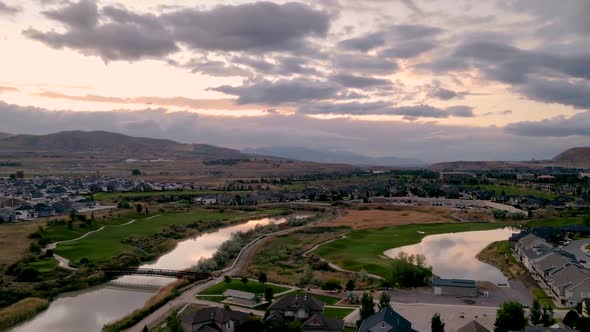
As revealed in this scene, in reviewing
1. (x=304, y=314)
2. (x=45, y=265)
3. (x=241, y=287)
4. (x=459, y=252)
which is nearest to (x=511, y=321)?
(x=304, y=314)

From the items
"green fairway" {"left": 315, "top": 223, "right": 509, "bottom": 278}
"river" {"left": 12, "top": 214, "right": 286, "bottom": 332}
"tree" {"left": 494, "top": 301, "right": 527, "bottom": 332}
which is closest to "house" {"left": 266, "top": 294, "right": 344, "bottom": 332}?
"tree" {"left": 494, "top": 301, "right": 527, "bottom": 332}

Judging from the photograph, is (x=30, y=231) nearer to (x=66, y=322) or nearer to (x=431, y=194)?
(x=66, y=322)

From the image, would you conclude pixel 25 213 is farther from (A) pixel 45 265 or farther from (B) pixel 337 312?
(B) pixel 337 312

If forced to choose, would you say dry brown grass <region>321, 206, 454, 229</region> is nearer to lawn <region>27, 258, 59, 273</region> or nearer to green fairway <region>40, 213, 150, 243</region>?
green fairway <region>40, 213, 150, 243</region>

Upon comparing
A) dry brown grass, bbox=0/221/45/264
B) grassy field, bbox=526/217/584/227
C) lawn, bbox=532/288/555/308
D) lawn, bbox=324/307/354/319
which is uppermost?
grassy field, bbox=526/217/584/227

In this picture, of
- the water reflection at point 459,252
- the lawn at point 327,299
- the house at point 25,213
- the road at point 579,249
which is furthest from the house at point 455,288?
the house at point 25,213

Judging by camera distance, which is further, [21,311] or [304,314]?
[21,311]
